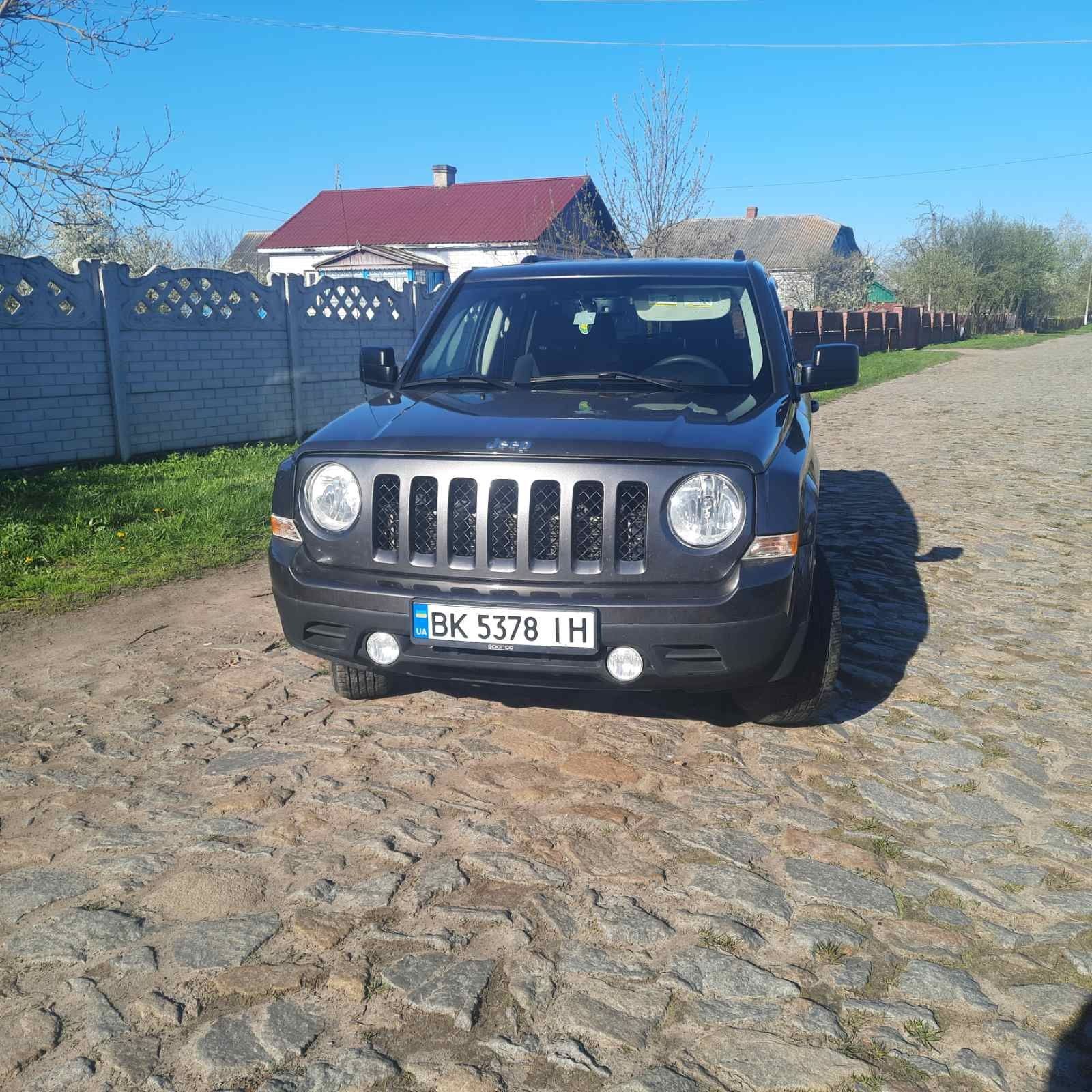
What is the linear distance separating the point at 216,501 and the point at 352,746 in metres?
5.15

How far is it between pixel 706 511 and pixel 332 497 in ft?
4.34

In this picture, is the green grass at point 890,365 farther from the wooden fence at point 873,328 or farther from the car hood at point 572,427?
the car hood at point 572,427

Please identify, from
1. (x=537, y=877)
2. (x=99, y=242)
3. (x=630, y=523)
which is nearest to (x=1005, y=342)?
(x=99, y=242)

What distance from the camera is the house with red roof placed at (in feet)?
147

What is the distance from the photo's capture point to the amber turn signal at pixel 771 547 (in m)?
3.60

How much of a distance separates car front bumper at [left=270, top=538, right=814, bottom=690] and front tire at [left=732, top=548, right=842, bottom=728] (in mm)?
264

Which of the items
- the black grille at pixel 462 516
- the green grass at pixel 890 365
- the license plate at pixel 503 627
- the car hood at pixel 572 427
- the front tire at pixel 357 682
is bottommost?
the front tire at pixel 357 682

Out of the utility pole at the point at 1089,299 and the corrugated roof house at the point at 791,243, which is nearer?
the corrugated roof house at the point at 791,243

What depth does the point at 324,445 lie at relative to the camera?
3928mm

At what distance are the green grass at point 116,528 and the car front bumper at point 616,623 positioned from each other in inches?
118

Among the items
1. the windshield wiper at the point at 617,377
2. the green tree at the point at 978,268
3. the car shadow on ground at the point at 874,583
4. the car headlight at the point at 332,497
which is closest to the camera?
the car headlight at the point at 332,497

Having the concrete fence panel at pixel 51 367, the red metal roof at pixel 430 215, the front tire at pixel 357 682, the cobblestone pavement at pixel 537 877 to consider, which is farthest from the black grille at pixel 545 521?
the red metal roof at pixel 430 215

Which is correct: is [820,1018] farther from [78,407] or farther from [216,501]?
[78,407]

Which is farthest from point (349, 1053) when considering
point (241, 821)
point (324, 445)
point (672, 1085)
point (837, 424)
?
point (837, 424)
